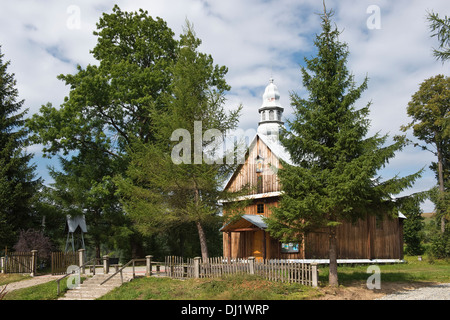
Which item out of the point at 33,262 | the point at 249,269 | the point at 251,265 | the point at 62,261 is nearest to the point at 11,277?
the point at 33,262

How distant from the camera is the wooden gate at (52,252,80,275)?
20.4m

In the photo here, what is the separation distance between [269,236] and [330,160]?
992cm

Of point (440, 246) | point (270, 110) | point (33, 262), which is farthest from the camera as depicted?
point (270, 110)

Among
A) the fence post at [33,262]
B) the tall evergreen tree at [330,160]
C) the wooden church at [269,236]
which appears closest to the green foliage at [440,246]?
the wooden church at [269,236]

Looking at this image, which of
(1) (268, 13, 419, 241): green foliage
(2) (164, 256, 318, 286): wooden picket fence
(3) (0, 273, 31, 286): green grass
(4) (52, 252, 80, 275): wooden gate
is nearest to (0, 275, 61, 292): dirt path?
(3) (0, 273, 31, 286): green grass

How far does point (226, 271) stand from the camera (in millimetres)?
16281

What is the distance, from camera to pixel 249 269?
51.1ft

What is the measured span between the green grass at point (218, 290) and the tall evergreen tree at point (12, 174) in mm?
11924

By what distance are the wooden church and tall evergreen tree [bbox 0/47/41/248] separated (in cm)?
1271

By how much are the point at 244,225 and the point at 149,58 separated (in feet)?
50.4

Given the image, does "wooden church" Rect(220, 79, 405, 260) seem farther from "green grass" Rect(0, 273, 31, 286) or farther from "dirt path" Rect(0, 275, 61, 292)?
"green grass" Rect(0, 273, 31, 286)

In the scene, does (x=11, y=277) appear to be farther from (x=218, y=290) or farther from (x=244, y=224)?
(x=218, y=290)

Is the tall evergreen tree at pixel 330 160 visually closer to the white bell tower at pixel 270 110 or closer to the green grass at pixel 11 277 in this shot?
the green grass at pixel 11 277
